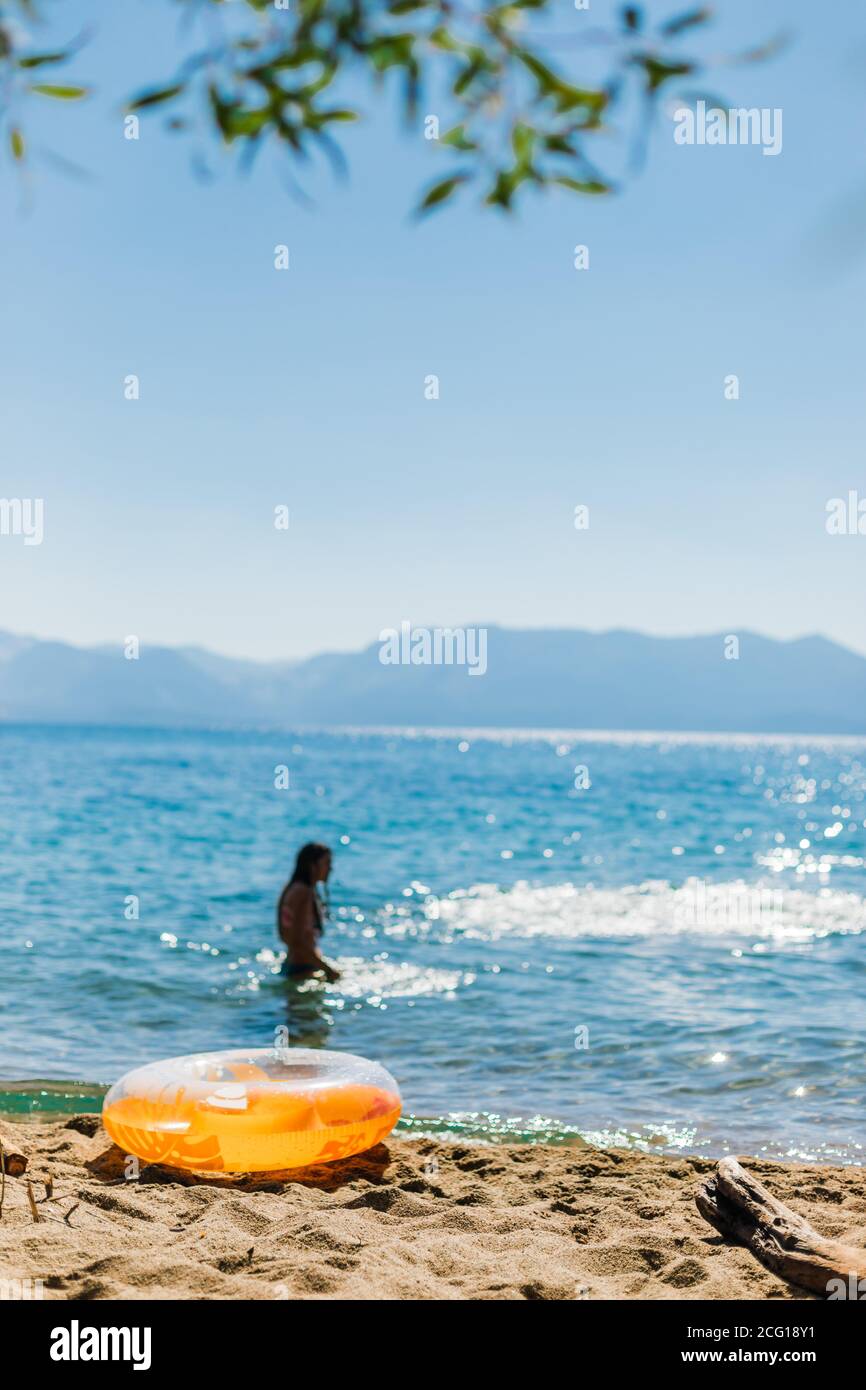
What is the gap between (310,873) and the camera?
34.7 feet

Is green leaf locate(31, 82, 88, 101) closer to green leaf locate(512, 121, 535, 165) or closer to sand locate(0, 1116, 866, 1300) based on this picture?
green leaf locate(512, 121, 535, 165)

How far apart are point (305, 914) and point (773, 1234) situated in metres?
6.62

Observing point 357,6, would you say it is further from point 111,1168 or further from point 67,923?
point 67,923

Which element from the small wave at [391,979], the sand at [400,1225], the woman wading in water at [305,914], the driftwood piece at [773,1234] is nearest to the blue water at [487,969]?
the small wave at [391,979]

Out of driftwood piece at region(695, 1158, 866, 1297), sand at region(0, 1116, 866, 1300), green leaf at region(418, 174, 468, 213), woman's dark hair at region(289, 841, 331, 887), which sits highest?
green leaf at region(418, 174, 468, 213)

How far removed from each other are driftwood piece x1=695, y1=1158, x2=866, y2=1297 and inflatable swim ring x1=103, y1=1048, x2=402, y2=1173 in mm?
1828

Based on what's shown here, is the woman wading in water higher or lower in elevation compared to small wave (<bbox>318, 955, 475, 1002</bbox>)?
higher

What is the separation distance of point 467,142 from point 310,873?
8.77 meters

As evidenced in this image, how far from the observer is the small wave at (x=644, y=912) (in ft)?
48.9

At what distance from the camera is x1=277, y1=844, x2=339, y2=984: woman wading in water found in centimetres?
1063

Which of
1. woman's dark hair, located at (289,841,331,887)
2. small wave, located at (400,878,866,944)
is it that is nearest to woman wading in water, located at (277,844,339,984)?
woman's dark hair, located at (289,841,331,887)

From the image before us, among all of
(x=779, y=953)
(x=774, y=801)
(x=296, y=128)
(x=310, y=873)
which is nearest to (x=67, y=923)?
(x=310, y=873)

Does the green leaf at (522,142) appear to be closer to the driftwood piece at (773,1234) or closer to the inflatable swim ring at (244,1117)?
the driftwood piece at (773,1234)

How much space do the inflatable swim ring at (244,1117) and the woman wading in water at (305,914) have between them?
4051mm
